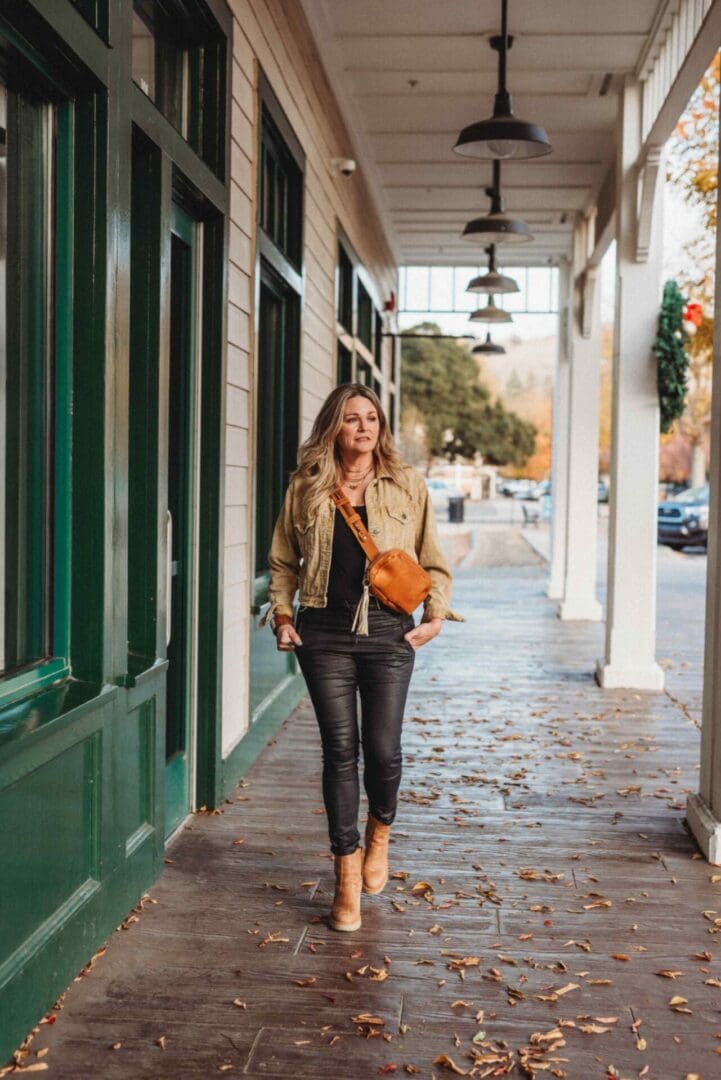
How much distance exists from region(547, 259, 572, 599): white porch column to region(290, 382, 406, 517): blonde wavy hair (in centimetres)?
1109

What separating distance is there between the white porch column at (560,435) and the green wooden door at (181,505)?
34.0ft

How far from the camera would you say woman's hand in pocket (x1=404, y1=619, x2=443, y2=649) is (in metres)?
3.99

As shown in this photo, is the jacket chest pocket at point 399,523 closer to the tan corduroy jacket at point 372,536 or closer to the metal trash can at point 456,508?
the tan corduroy jacket at point 372,536

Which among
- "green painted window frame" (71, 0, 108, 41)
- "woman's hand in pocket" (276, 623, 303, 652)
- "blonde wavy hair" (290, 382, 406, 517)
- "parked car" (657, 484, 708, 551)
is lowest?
"parked car" (657, 484, 708, 551)

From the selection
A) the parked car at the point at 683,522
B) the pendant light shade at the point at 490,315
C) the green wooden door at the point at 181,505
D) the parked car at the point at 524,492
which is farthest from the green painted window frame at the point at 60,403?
the parked car at the point at 524,492

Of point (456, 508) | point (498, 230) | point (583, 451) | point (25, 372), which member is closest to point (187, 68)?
point (25, 372)

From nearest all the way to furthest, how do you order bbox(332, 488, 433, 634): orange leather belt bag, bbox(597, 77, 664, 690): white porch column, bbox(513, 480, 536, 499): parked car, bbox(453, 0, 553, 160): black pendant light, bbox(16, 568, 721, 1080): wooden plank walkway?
bbox(16, 568, 721, 1080): wooden plank walkway < bbox(332, 488, 433, 634): orange leather belt bag < bbox(453, 0, 553, 160): black pendant light < bbox(597, 77, 664, 690): white porch column < bbox(513, 480, 536, 499): parked car

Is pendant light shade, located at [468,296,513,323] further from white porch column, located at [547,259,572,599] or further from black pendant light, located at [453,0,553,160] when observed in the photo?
black pendant light, located at [453,0,553,160]

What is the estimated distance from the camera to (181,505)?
16.5ft

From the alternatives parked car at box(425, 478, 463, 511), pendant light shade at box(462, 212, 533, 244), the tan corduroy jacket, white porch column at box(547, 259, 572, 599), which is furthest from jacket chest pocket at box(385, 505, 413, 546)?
parked car at box(425, 478, 463, 511)

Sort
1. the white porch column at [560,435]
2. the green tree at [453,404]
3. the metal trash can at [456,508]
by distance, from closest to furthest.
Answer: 1. the white porch column at [560,435]
2. the metal trash can at [456,508]
3. the green tree at [453,404]

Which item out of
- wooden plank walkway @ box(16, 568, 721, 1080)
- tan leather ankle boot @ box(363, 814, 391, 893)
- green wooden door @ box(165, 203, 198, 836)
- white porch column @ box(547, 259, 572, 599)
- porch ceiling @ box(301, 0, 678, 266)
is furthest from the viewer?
white porch column @ box(547, 259, 572, 599)

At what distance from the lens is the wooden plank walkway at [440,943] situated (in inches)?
123

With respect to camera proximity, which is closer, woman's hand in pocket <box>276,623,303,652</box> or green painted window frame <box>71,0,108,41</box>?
green painted window frame <box>71,0,108,41</box>
